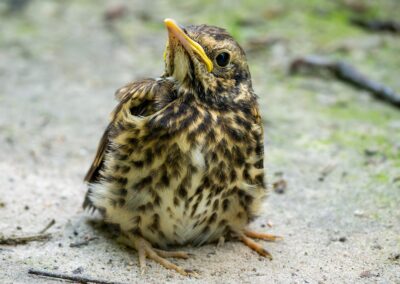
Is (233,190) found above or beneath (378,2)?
beneath

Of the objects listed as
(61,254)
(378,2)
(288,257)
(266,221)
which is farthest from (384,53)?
(61,254)

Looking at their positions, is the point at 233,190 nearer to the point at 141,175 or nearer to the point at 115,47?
the point at 141,175

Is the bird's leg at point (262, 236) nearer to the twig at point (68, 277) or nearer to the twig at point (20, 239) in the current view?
the twig at point (68, 277)

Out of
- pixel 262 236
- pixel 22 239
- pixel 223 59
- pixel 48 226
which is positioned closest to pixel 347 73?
pixel 262 236

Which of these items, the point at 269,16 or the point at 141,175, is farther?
the point at 269,16

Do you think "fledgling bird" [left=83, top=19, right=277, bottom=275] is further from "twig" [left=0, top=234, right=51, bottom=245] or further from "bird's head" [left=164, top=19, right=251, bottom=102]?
"twig" [left=0, top=234, right=51, bottom=245]

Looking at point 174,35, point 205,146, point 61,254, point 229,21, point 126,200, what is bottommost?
point 61,254

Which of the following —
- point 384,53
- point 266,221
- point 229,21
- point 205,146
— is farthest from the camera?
point 229,21
